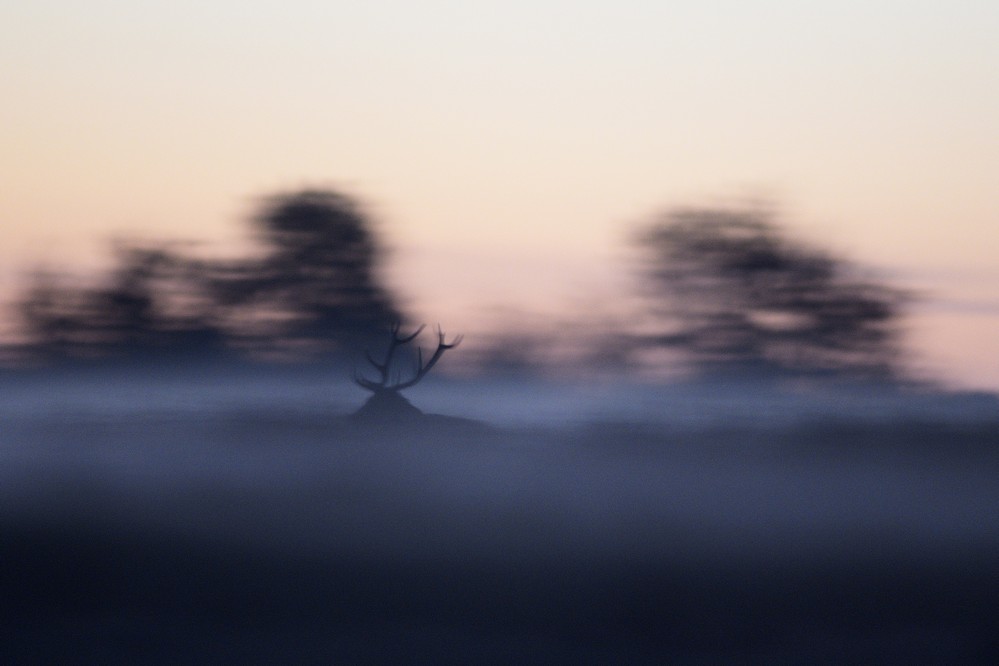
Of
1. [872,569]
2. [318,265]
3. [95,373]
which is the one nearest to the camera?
[872,569]

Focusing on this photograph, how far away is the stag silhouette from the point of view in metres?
8.86

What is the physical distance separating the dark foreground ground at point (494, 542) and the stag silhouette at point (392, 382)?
2.05 feet

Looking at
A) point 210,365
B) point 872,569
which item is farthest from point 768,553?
point 210,365

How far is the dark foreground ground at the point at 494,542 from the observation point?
649cm

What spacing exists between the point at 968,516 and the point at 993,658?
1.40m

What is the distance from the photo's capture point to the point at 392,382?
954 cm

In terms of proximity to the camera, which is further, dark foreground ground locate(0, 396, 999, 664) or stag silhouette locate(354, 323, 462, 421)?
stag silhouette locate(354, 323, 462, 421)

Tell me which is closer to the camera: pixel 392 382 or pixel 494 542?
pixel 494 542

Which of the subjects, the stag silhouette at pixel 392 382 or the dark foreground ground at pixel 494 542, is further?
the stag silhouette at pixel 392 382

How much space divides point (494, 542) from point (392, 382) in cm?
252

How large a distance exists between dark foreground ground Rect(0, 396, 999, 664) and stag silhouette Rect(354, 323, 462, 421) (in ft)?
2.05

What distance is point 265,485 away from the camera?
762 cm

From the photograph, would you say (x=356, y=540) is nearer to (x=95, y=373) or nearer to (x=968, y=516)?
(x=95, y=373)

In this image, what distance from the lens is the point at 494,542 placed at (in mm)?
7328
